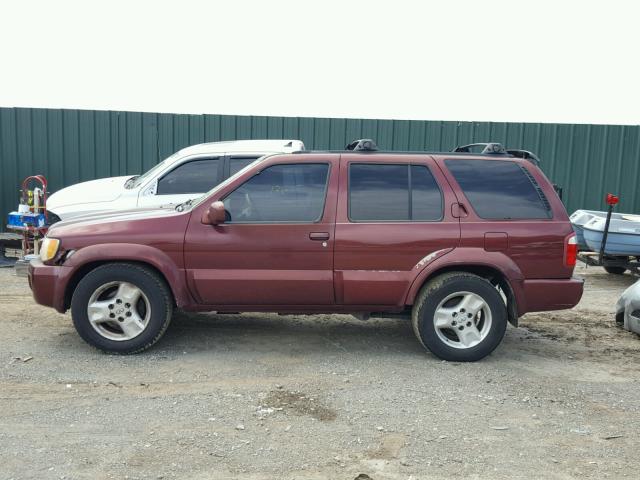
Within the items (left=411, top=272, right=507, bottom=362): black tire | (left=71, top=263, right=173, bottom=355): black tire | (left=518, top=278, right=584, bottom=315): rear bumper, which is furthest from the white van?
(left=518, top=278, right=584, bottom=315): rear bumper

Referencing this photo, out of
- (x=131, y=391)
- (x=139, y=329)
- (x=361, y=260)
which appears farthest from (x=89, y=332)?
(x=361, y=260)

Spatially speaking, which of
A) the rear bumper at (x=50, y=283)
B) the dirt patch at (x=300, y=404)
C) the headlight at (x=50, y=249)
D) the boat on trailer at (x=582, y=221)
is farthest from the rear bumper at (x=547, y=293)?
the boat on trailer at (x=582, y=221)

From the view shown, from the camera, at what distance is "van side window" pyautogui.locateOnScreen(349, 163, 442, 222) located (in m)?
5.36

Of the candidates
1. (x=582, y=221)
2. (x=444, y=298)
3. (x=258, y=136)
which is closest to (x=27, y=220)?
(x=258, y=136)

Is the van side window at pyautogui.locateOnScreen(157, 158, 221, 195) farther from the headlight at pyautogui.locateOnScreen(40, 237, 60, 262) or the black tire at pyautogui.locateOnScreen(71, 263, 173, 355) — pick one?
the black tire at pyautogui.locateOnScreen(71, 263, 173, 355)

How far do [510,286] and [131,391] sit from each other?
326cm

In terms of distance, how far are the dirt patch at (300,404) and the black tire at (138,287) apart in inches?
52.6

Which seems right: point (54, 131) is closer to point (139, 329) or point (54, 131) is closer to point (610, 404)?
point (139, 329)

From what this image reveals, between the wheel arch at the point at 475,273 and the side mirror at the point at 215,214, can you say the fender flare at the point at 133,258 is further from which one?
the wheel arch at the point at 475,273

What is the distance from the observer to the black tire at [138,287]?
520 cm

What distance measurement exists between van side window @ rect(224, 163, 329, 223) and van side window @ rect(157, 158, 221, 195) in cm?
Answer: 272

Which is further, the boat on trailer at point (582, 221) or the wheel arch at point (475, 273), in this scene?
the boat on trailer at point (582, 221)

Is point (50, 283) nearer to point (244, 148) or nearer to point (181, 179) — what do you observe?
point (181, 179)

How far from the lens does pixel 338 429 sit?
396cm
